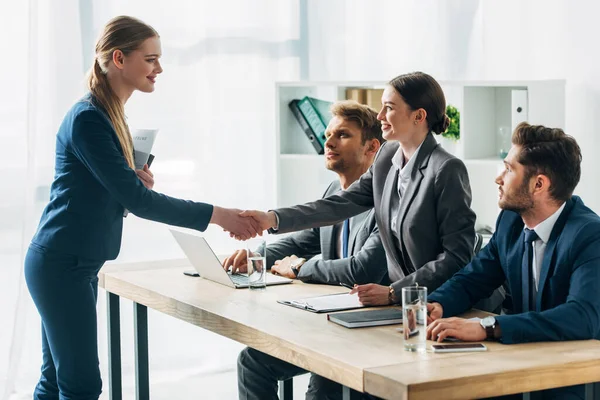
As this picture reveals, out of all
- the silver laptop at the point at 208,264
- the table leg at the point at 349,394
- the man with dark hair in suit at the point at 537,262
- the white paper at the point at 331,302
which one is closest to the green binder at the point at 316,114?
the silver laptop at the point at 208,264

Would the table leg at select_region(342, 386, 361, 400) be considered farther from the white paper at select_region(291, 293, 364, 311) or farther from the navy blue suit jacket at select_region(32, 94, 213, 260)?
the navy blue suit jacket at select_region(32, 94, 213, 260)

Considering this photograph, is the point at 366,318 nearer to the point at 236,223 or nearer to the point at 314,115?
the point at 236,223

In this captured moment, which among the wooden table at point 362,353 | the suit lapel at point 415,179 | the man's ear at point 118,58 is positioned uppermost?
the man's ear at point 118,58

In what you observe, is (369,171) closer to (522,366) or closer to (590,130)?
(522,366)

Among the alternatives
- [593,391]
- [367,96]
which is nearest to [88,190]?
[593,391]

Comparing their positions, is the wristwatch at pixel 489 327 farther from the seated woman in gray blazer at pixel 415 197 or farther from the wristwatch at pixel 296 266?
the wristwatch at pixel 296 266

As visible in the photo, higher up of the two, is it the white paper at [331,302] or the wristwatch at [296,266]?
the wristwatch at [296,266]

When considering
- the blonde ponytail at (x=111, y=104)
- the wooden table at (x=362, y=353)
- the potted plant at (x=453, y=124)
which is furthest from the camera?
the potted plant at (x=453, y=124)

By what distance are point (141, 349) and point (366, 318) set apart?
1127 mm

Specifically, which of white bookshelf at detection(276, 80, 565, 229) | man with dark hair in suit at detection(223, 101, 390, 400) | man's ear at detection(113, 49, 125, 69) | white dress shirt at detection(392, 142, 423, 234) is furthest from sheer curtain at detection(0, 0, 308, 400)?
white dress shirt at detection(392, 142, 423, 234)

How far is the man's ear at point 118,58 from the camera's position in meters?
2.80

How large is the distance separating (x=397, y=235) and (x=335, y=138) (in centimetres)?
64

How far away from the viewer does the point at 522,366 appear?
192 centimetres

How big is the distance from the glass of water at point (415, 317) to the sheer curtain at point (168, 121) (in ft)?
7.65
